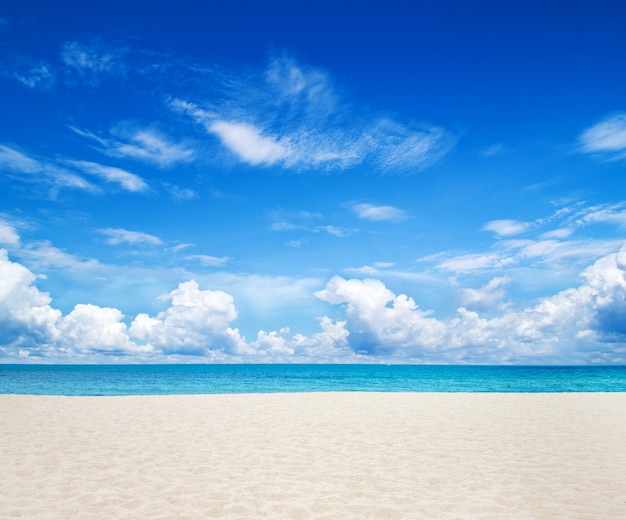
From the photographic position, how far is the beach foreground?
22.4 ft

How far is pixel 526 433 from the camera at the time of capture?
1319 centimetres

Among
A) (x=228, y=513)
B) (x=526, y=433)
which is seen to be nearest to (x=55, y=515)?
(x=228, y=513)

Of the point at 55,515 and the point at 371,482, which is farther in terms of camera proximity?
the point at 371,482

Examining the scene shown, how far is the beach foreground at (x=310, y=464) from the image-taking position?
683 centimetres

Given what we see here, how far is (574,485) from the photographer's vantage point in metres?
7.98

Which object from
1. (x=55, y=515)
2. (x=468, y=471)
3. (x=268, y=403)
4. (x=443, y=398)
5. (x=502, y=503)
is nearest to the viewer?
(x=55, y=515)

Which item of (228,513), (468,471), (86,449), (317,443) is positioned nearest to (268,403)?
(317,443)

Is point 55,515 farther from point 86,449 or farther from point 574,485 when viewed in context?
point 574,485

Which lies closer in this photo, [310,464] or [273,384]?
[310,464]

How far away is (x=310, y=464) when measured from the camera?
9.39 m

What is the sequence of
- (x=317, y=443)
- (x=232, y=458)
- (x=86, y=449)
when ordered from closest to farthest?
(x=232, y=458)
(x=86, y=449)
(x=317, y=443)

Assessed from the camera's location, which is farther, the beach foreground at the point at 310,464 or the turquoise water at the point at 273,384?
the turquoise water at the point at 273,384

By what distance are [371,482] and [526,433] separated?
7464 mm

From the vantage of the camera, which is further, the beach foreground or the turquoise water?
the turquoise water
